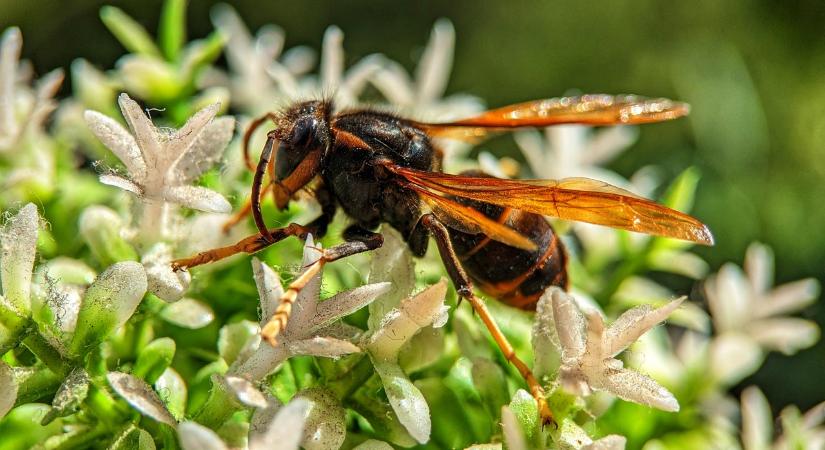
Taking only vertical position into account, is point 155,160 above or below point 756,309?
above

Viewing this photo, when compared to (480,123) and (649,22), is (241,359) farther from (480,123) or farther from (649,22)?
(649,22)

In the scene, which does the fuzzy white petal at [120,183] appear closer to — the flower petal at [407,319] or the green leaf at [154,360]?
the green leaf at [154,360]

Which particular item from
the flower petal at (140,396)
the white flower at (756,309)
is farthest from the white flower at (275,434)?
the white flower at (756,309)

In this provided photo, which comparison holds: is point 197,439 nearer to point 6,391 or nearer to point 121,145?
point 6,391

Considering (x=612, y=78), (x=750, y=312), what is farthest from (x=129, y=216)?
(x=612, y=78)

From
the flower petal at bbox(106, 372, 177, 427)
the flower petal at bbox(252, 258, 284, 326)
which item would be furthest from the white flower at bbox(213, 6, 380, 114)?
the flower petal at bbox(106, 372, 177, 427)

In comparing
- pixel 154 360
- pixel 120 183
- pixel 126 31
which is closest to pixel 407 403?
pixel 154 360

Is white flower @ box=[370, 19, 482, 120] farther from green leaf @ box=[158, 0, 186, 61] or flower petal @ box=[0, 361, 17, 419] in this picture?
flower petal @ box=[0, 361, 17, 419]
